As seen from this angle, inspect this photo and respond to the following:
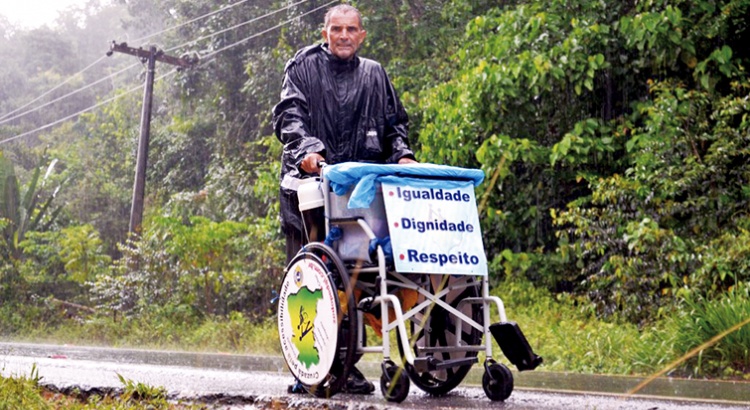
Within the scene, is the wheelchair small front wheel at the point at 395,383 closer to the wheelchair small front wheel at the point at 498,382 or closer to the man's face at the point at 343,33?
the wheelchair small front wheel at the point at 498,382

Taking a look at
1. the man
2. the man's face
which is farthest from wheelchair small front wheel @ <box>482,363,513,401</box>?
the man's face

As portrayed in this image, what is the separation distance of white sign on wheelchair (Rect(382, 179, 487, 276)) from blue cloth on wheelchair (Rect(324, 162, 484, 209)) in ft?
0.06

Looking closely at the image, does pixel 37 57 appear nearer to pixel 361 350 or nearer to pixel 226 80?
pixel 226 80

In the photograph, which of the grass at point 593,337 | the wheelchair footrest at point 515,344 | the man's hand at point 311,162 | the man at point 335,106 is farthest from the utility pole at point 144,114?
the wheelchair footrest at point 515,344

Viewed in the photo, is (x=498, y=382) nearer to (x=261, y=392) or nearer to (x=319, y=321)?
(x=319, y=321)

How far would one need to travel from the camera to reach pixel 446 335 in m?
5.08

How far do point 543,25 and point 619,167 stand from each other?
70.8 inches

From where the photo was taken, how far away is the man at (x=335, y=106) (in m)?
5.31

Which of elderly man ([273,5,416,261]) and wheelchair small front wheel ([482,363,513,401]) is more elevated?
elderly man ([273,5,416,261])

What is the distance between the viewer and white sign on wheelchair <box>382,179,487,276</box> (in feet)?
14.9

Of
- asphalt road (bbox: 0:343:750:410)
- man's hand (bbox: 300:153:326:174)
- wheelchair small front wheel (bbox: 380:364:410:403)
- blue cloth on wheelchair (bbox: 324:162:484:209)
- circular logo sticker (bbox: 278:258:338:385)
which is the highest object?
man's hand (bbox: 300:153:326:174)

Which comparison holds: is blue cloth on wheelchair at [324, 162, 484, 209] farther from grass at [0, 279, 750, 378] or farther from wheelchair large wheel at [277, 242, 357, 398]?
grass at [0, 279, 750, 378]

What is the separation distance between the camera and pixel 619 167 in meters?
11.5

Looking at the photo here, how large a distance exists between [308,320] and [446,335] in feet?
2.29
